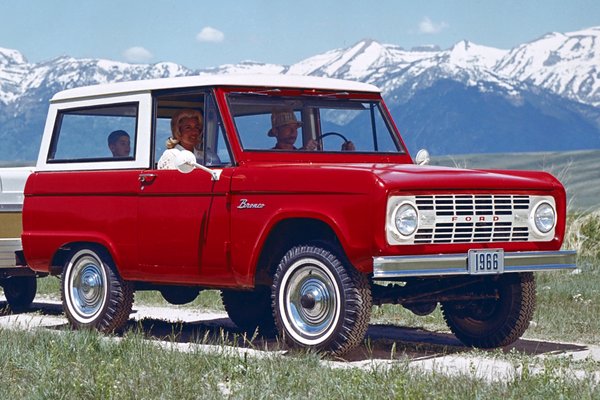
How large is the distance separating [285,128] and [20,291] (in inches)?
187

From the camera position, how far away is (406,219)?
8.56 m

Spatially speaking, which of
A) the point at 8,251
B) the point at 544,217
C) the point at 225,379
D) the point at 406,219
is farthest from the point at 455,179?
the point at 8,251

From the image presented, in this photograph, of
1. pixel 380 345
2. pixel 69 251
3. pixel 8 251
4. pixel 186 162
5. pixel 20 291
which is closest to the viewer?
pixel 186 162

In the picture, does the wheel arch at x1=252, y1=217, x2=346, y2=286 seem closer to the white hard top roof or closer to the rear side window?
the white hard top roof

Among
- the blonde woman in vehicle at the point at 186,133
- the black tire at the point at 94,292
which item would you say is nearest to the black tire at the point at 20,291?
the black tire at the point at 94,292

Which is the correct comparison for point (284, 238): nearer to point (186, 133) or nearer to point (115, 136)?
point (186, 133)

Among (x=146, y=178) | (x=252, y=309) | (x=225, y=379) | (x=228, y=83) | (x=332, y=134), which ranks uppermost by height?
(x=228, y=83)

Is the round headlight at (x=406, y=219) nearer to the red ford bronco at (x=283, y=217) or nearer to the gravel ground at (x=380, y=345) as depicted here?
the red ford bronco at (x=283, y=217)

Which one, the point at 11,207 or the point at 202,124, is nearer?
the point at 202,124

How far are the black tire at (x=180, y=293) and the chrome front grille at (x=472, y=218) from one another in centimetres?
250

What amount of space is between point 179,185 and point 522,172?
8.33ft

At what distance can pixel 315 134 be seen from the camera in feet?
34.0

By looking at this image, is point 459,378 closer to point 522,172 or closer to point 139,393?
point 139,393

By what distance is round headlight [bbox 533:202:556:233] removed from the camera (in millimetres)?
9352
